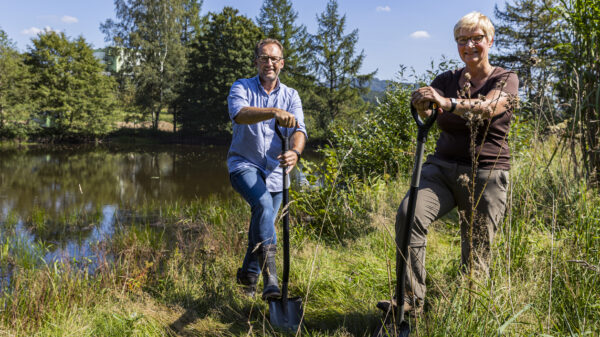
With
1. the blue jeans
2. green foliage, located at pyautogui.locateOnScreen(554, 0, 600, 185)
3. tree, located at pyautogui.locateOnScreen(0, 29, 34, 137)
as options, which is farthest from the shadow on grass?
tree, located at pyautogui.locateOnScreen(0, 29, 34, 137)

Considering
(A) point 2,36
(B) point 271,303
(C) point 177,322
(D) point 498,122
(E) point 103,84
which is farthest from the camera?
(E) point 103,84

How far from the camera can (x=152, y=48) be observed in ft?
113

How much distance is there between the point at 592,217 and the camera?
2.98 m

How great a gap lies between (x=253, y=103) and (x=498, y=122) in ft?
5.94

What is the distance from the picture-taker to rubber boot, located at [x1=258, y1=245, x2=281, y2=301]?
295cm

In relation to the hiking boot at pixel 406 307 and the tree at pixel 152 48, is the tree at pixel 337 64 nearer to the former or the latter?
the tree at pixel 152 48

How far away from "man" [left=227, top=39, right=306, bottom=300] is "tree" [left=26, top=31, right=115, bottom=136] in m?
31.3

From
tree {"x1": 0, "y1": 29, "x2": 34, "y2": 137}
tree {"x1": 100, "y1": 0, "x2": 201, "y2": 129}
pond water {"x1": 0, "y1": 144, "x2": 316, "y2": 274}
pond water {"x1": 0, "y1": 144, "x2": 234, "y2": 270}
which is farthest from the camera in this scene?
tree {"x1": 100, "y1": 0, "x2": 201, "y2": 129}

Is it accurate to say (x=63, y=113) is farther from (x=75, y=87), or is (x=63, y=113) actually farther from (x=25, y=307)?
(x=25, y=307)

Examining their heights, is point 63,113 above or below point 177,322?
above

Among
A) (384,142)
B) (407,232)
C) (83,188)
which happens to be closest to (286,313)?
(407,232)

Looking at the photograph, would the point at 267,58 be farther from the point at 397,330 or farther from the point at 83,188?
the point at 83,188

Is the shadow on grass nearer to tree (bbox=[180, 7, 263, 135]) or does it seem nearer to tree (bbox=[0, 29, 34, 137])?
tree (bbox=[180, 7, 263, 135])

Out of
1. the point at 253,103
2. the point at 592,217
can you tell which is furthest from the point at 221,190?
the point at 592,217
